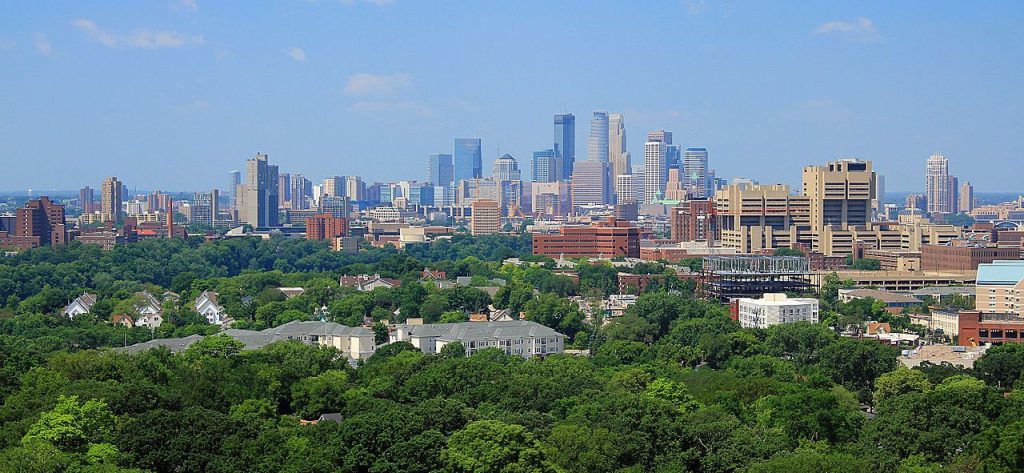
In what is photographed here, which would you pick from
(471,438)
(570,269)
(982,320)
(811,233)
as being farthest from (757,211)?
(471,438)

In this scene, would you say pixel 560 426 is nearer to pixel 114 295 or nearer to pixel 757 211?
pixel 114 295

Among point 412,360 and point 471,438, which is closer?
point 471,438

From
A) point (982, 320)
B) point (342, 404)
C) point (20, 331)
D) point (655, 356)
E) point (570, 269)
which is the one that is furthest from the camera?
point (570, 269)

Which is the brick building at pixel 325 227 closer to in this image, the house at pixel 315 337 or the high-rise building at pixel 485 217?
the high-rise building at pixel 485 217

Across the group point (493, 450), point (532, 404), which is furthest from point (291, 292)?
point (493, 450)

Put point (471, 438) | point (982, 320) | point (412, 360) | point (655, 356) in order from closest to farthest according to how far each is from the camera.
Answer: point (471, 438), point (412, 360), point (655, 356), point (982, 320)
